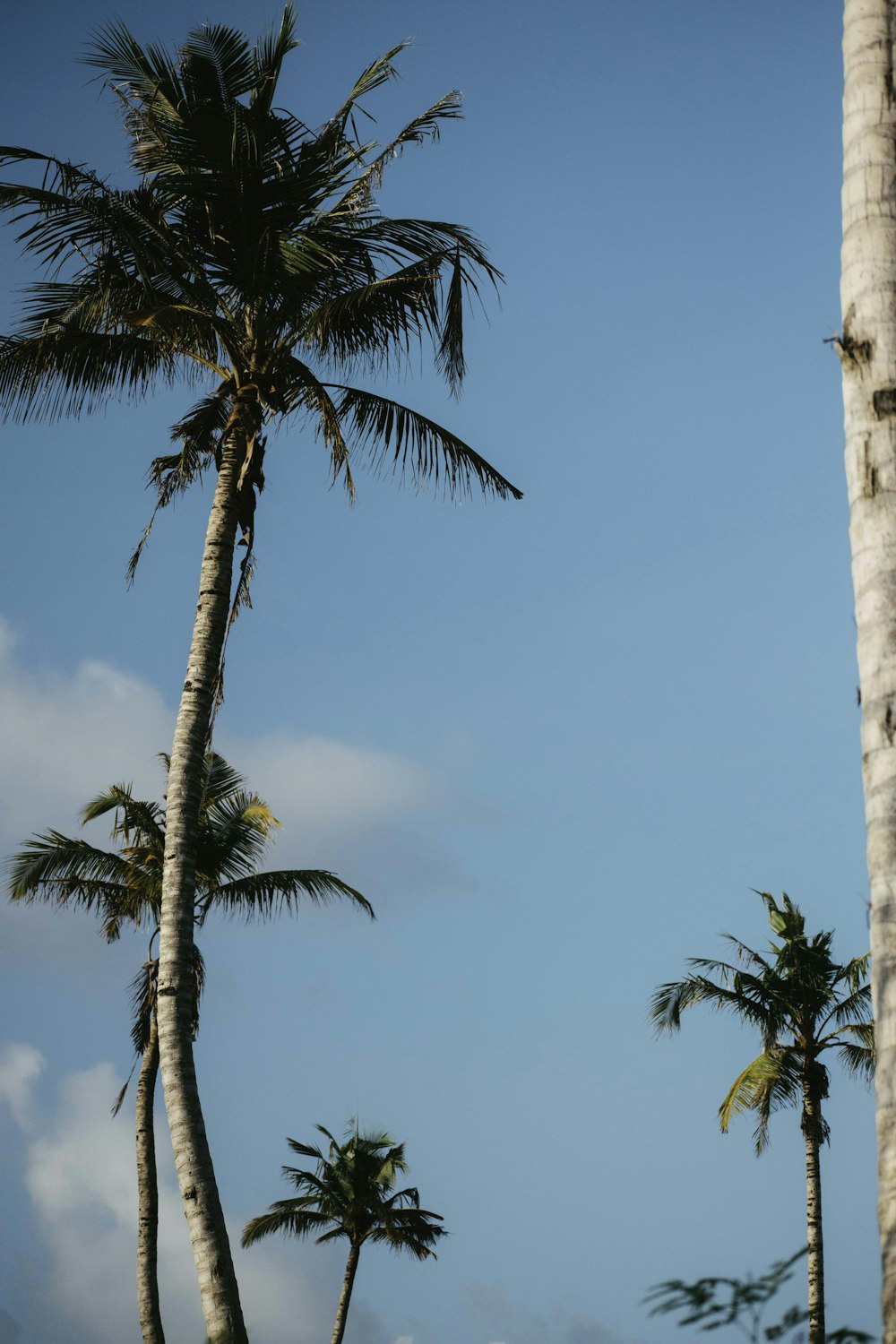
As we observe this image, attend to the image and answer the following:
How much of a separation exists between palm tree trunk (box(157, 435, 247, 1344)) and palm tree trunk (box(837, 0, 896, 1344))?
5.63 m

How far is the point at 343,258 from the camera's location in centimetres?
1381

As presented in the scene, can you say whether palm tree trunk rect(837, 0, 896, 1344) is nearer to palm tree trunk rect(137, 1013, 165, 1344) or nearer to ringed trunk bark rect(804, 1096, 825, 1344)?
palm tree trunk rect(137, 1013, 165, 1344)

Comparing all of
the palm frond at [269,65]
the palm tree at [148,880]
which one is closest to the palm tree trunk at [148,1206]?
the palm tree at [148,880]

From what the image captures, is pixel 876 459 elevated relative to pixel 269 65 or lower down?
lower down

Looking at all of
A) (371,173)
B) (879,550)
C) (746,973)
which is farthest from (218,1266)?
(746,973)

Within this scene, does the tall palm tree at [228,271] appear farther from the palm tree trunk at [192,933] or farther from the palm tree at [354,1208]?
the palm tree at [354,1208]

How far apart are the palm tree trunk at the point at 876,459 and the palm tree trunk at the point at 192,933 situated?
563 cm

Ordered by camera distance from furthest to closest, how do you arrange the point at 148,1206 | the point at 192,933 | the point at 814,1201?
the point at 814,1201
the point at 148,1206
the point at 192,933

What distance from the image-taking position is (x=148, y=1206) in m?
20.8

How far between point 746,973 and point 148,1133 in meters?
11.9

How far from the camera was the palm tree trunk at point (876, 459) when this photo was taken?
5.27 meters

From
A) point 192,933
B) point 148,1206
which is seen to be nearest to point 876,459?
point 192,933

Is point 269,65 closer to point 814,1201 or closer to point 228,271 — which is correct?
point 228,271

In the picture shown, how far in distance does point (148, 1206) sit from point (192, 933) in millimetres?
11397
